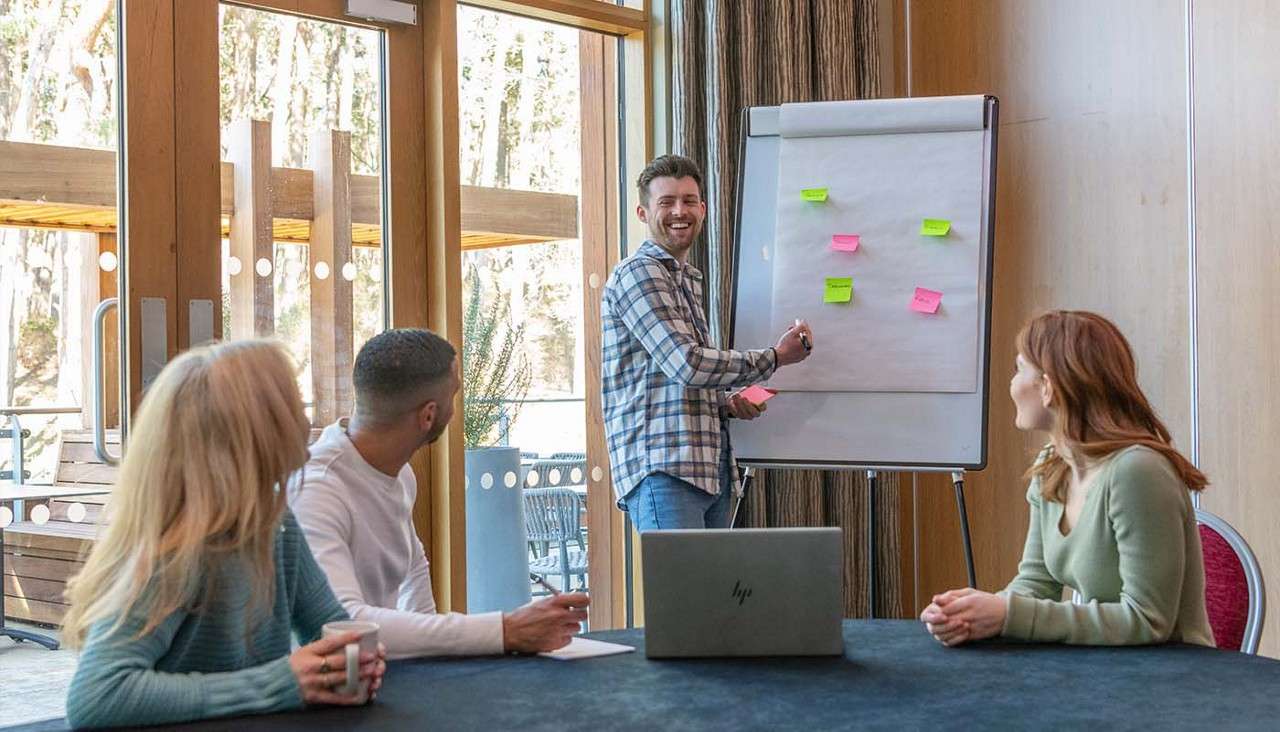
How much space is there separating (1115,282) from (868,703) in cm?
271

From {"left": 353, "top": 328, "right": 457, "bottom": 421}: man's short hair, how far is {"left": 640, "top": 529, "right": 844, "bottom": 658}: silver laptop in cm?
52

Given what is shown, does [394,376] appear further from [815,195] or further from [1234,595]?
[815,195]

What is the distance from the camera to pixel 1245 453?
3.41 m

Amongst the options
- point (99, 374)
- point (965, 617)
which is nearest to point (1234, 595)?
point (965, 617)

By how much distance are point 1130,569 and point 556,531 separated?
2226 millimetres

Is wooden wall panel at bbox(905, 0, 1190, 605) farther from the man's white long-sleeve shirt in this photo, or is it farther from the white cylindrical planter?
the man's white long-sleeve shirt

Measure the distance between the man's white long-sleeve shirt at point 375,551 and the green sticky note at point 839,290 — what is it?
5.36ft

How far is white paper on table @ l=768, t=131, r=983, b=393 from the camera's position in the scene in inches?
132

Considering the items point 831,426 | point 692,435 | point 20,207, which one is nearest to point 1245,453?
point 831,426

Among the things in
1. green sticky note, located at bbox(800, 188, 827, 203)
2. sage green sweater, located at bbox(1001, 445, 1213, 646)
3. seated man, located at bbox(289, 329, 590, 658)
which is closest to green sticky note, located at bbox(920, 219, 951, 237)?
green sticky note, located at bbox(800, 188, 827, 203)

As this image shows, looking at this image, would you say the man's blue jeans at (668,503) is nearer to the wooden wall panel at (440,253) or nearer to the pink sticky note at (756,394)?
the pink sticky note at (756,394)

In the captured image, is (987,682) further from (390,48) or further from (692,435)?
(390,48)

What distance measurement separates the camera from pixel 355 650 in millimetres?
1393

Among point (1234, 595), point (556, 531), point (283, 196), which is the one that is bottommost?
point (556, 531)
